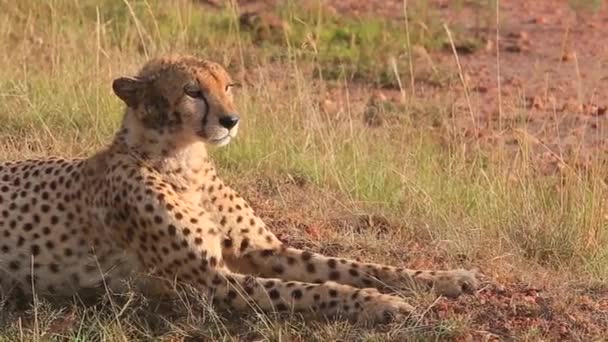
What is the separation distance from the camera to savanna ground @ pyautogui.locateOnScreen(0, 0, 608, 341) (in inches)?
137

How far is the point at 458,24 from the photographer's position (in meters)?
8.84

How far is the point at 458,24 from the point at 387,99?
191 centimetres

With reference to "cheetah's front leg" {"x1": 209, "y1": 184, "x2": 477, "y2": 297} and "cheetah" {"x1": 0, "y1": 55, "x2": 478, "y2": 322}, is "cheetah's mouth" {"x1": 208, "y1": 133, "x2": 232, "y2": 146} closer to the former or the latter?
"cheetah" {"x1": 0, "y1": 55, "x2": 478, "y2": 322}

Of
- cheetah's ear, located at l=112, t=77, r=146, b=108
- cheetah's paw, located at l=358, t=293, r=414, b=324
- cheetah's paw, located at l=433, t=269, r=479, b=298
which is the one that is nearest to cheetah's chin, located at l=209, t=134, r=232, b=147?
cheetah's ear, located at l=112, t=77, r=146, b=108

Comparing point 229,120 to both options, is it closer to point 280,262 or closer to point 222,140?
point 222,140

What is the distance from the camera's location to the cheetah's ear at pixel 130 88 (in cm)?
367

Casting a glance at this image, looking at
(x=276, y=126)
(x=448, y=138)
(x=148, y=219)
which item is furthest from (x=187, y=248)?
(x=448, y=138)

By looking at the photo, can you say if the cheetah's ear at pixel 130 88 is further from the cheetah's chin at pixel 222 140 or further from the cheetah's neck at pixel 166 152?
the cheetah's chin at pixel 222 140

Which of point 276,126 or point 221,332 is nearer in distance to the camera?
point 221,332

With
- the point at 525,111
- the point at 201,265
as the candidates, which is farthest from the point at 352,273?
the point at 525,111

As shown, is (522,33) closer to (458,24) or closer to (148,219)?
(458,24)

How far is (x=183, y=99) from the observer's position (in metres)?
3.61

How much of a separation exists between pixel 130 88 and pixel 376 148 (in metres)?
1.93

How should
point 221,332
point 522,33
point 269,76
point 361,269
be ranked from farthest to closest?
point 522,33
point 269,76
point 361,269
point 221,332
